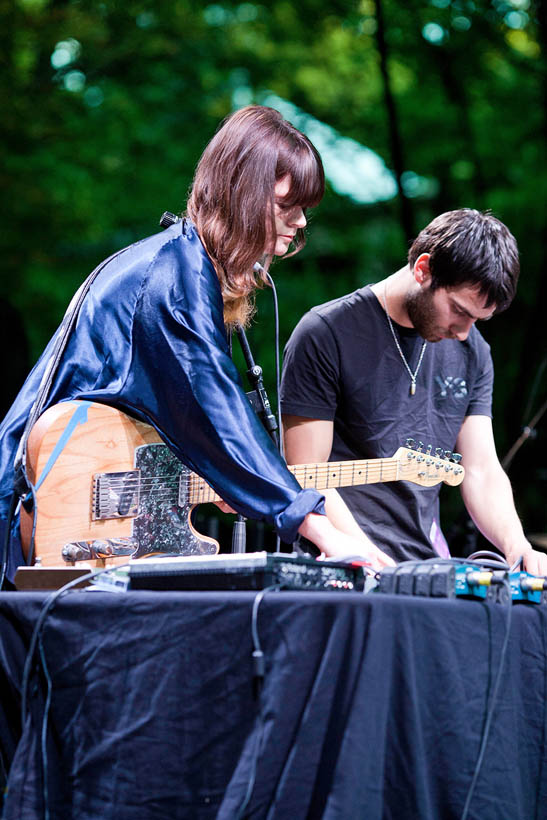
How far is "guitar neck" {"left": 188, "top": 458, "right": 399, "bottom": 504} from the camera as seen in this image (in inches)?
112

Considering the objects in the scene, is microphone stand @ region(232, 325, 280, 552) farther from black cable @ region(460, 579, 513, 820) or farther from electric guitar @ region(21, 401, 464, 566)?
black cable @ region(460, 579, 513, 820)

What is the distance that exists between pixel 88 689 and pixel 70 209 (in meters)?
7.92

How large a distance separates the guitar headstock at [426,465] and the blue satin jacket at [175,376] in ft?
2.74

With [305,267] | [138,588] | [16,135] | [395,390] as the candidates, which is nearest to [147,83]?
[16,135]

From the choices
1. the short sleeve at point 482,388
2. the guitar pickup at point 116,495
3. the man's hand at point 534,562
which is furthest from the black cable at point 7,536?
the short sleeve at point 482,388

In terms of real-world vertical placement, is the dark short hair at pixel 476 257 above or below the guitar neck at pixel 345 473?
above

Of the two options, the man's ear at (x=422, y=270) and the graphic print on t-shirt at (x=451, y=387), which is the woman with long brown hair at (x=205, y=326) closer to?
the man's ear at (x=422, y=270)

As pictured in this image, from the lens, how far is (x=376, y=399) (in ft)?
10.4

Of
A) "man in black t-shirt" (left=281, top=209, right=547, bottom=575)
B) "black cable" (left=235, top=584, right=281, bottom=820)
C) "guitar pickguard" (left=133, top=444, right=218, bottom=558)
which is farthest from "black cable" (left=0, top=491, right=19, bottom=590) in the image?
"man in black t-shirt" (left=281, top=209, right=547, bottom=575)

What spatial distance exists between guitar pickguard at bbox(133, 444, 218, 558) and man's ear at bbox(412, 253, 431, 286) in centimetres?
110

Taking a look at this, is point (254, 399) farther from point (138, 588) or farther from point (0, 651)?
point (0, 651)

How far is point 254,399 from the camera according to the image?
2.67 m

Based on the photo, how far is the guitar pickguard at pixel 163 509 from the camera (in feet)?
8.27

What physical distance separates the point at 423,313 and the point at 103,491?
4.33 feet
